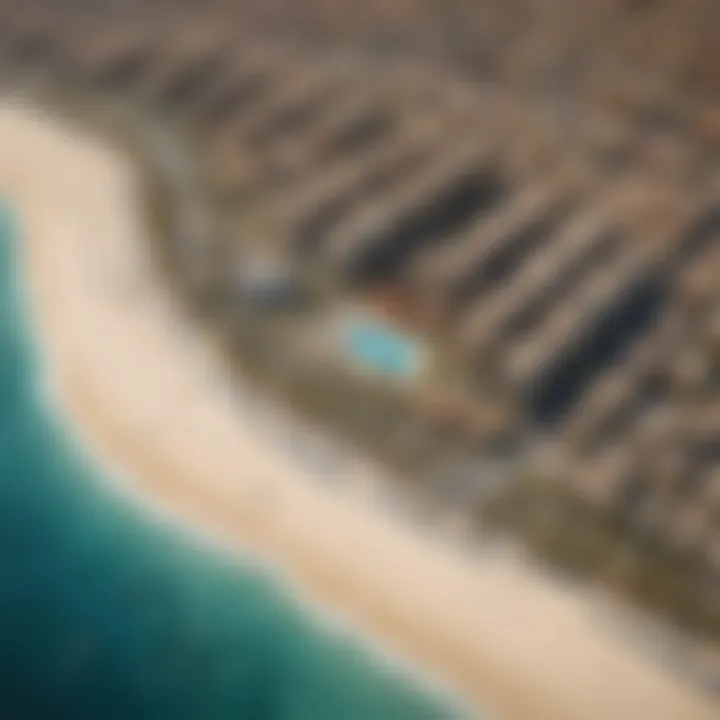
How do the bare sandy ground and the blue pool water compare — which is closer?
the bare sandy ground

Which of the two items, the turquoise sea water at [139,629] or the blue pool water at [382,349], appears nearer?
the turquoise sea water at [139,629]

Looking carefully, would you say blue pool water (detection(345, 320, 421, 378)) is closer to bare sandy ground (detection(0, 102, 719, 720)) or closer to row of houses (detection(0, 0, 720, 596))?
row of houses (detection(0, 0, 720, 596))

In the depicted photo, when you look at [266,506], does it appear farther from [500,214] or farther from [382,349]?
[500,214]

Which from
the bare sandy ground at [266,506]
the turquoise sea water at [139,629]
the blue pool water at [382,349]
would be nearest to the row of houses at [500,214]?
the blue pool water at [382,349]

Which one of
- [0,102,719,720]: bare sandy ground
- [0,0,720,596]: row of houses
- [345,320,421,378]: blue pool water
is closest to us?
[0,102,719,720]: bare sandy ground

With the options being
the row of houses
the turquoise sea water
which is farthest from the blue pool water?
the turquoise sea water

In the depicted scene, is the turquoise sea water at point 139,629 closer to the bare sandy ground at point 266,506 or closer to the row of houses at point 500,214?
the bare sandy ground at point 266,506

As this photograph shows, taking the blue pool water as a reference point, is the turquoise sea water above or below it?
below
